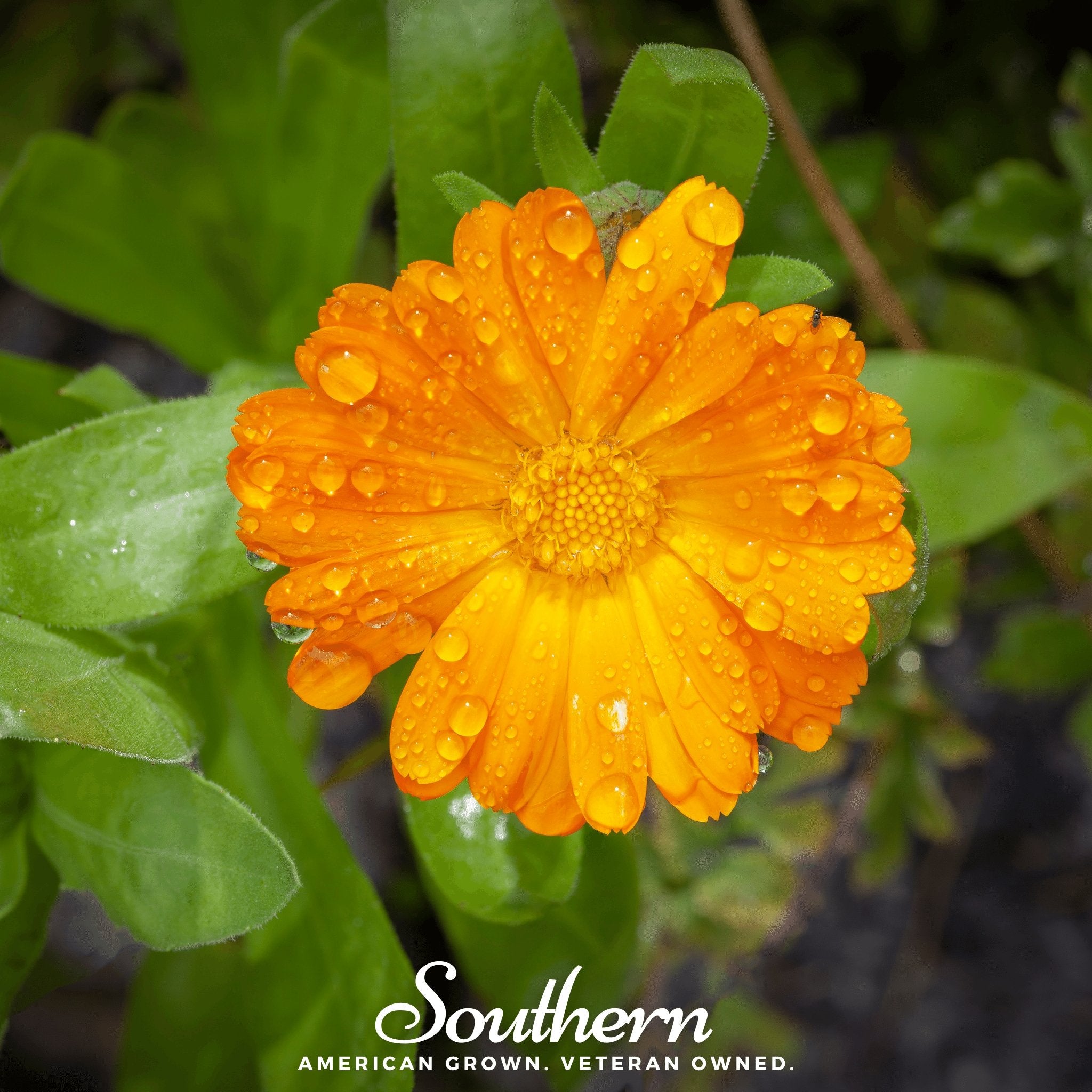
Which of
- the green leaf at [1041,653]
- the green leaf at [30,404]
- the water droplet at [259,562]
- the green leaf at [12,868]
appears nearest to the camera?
the water droplet at [259,562]

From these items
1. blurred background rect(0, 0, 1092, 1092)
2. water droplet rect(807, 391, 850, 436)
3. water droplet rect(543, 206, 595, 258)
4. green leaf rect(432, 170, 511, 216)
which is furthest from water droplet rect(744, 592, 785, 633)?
blurred background rect(0, 0, 1092, 1092)

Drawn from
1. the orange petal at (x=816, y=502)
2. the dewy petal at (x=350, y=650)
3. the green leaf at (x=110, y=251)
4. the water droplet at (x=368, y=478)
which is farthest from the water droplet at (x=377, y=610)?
the green leaf at (x=110, y=251)

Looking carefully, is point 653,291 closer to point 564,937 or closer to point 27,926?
point 564,937

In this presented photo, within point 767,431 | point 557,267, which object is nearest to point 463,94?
point 557,267

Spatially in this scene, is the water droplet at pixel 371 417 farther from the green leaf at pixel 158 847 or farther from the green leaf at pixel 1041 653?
the green leaf at pixel 1041 653

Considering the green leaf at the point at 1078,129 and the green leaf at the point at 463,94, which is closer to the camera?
the green leaf at the point at 463,94

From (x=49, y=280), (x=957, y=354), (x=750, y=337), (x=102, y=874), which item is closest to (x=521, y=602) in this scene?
(x=750, y=337)

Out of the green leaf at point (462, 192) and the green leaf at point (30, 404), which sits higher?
the green leaf at point (462, 192)
